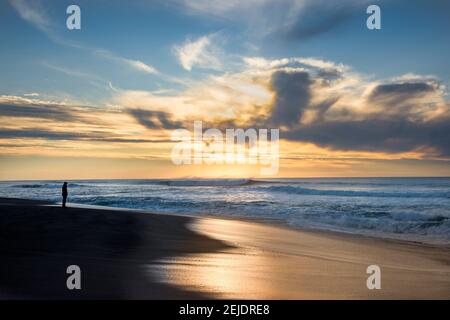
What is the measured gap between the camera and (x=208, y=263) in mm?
8625

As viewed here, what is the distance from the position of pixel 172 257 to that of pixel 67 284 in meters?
3.21

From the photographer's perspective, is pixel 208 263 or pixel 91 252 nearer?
pixel 208 263

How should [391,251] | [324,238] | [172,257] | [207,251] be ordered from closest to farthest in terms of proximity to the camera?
[172,257]
[207,251]
[391,251]
[324,238]

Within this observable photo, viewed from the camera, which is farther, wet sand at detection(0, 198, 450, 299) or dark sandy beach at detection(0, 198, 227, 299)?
wet sand at detection(0, 198, 450, 299)

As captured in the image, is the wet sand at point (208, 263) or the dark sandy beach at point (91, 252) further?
the wet sand at point (208, 263)

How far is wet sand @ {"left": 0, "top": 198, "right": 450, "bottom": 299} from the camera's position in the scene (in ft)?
20.8

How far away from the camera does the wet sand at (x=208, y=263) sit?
6.34 m

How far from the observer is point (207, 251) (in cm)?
1029

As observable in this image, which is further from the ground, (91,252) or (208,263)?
(91,252)
